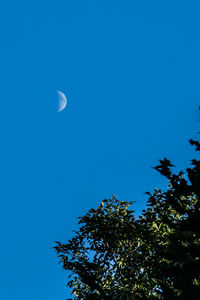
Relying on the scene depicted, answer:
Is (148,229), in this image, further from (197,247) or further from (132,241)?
(197,247)

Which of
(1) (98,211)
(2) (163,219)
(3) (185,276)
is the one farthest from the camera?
(1) (98,211)

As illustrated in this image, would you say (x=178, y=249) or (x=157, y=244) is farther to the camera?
(x=157, y=244)

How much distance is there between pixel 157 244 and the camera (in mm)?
9609

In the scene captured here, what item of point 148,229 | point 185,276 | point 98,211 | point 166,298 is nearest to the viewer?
point 185,276

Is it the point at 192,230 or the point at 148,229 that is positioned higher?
the point at 148,229

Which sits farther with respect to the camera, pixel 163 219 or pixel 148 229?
pixel 148 229

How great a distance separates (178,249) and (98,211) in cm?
741

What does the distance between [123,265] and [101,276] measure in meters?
1.19

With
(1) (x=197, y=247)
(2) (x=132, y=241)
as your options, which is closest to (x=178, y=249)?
(1) (x=197, y=247)

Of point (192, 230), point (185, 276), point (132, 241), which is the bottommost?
point (185, 276)

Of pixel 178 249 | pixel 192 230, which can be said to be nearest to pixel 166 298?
pixel 178 249

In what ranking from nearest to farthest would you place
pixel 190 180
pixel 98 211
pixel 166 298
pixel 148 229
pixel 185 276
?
pixel 185 276, pixel 166 298, pixel 190 180, pixel 148 229, pixel 98 211

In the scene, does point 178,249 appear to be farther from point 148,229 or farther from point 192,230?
point 148,229

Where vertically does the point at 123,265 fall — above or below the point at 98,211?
below
